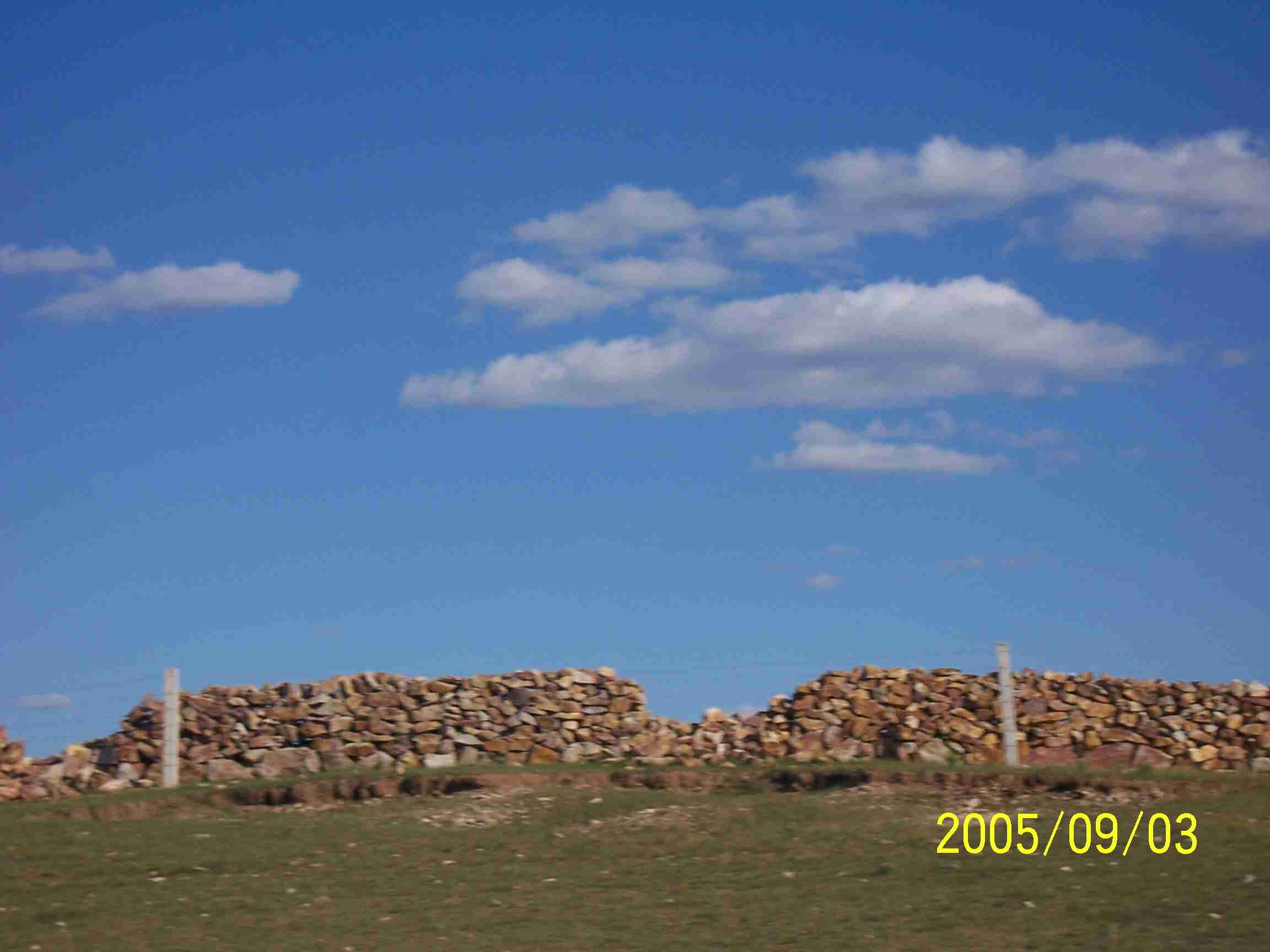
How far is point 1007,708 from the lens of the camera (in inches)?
711

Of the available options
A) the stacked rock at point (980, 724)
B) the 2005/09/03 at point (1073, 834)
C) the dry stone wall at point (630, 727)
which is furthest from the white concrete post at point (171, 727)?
the 2005/09/03 at point (1073, 834)

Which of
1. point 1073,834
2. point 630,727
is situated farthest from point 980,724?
point 1073,834

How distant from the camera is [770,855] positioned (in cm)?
1240

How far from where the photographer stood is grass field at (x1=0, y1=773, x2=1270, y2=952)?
31.2 feet

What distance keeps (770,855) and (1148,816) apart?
4.06m

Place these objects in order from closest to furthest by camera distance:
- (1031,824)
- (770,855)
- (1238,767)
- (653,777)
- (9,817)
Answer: (770,855), (1031,824), (9,817), (653,777), (1238,767)

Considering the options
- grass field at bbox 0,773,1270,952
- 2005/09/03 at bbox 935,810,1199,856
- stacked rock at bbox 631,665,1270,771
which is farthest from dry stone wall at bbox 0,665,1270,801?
2005/09/03 at bbox 935,810,1199,856

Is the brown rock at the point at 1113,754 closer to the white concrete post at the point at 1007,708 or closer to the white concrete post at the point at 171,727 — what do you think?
the white concrete post at the point at 1007,708

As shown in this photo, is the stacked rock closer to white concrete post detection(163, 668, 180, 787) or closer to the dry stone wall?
the dry stone wall

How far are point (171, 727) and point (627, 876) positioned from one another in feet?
28.9

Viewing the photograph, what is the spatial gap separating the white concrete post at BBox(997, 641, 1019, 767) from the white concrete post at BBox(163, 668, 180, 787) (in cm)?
1077

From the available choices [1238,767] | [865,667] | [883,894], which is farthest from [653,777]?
[1238,767]

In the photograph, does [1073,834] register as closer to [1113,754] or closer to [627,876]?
[627,876]

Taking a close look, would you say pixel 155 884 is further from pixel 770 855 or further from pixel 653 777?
pixel 653 777
